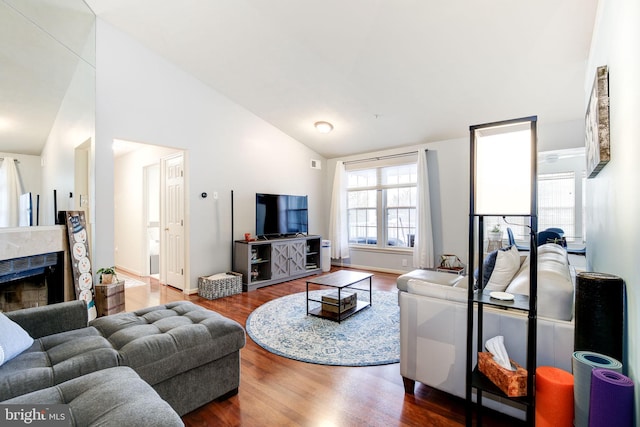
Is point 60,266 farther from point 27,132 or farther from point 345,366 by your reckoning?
point 345,366

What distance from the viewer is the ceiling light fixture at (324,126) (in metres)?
4.96

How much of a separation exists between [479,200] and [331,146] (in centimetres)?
462

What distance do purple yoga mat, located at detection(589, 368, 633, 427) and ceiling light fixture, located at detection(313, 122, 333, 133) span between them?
14.8 ft

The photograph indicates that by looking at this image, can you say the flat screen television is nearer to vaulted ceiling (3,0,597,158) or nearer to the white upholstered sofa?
vaulted ceiling (3,0,597,158)

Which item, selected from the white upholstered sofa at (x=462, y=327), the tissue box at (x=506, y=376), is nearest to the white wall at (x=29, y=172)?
the white upholstered sofa at (x=462, y=327)

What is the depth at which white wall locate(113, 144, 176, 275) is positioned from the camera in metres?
5.41

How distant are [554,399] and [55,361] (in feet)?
7.55

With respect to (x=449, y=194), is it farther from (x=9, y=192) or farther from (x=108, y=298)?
(x=9, y=192)

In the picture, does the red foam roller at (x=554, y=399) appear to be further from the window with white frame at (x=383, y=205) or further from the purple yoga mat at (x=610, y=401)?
the window with white frame at (x=383, y=205)

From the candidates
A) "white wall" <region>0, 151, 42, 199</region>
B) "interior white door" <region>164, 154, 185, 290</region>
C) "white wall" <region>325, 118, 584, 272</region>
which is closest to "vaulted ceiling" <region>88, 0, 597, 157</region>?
"white wall" <region>325, 118, 584, 272</region>

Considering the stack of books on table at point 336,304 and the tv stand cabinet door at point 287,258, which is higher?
the tv stand cabinet door at point 287,258

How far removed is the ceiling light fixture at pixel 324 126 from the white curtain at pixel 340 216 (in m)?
1.13

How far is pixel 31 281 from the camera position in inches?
102

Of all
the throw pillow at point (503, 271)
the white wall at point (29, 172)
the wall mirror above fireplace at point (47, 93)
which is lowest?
the throw pillow at point (503, 271)
